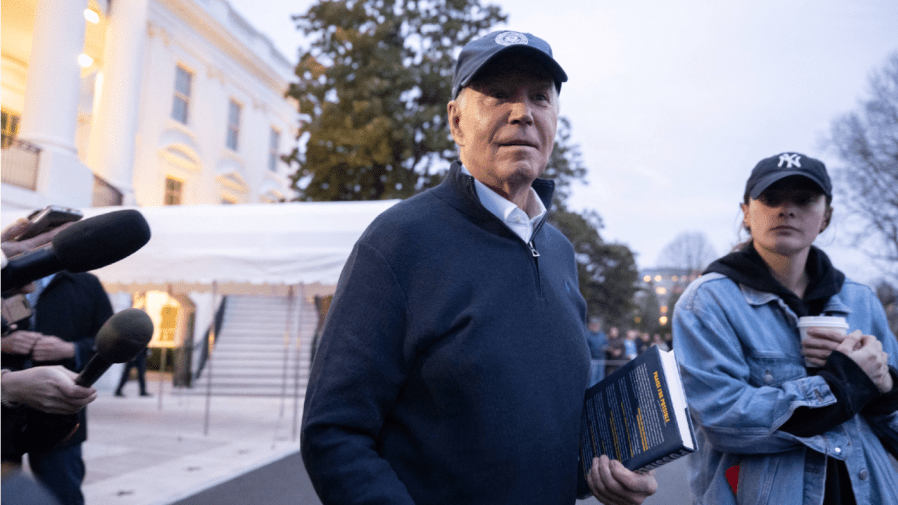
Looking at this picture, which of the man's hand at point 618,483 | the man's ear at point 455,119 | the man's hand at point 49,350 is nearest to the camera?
the man's hand at point 618,483

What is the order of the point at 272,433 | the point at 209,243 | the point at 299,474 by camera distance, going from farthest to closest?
the point at 272,433
the point at 209,243
the point at 299,474

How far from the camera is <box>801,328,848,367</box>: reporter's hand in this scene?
1.89 metres

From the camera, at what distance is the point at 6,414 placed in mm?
1176

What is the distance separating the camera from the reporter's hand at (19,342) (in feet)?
8.66

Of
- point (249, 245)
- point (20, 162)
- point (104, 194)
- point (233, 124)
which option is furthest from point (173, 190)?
point (249, 245)

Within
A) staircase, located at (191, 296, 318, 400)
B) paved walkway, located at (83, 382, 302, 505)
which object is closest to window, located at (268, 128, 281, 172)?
staircase, located at (191, 296, 318, 400)

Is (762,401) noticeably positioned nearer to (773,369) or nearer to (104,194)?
(773,369)

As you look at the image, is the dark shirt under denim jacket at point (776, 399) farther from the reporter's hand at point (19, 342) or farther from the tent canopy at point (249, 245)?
the tent canopy at point (249, 245)

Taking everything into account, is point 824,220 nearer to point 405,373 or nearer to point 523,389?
point 523,389

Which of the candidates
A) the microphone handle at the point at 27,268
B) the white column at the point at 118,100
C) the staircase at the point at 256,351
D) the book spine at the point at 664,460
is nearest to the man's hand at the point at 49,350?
the microphone handle at the point at 27,268

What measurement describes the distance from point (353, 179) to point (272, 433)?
369 inches

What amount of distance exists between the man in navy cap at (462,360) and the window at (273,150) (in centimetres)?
2359

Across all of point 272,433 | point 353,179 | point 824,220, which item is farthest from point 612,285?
point 824,220

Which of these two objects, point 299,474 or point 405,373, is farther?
point 299,474
